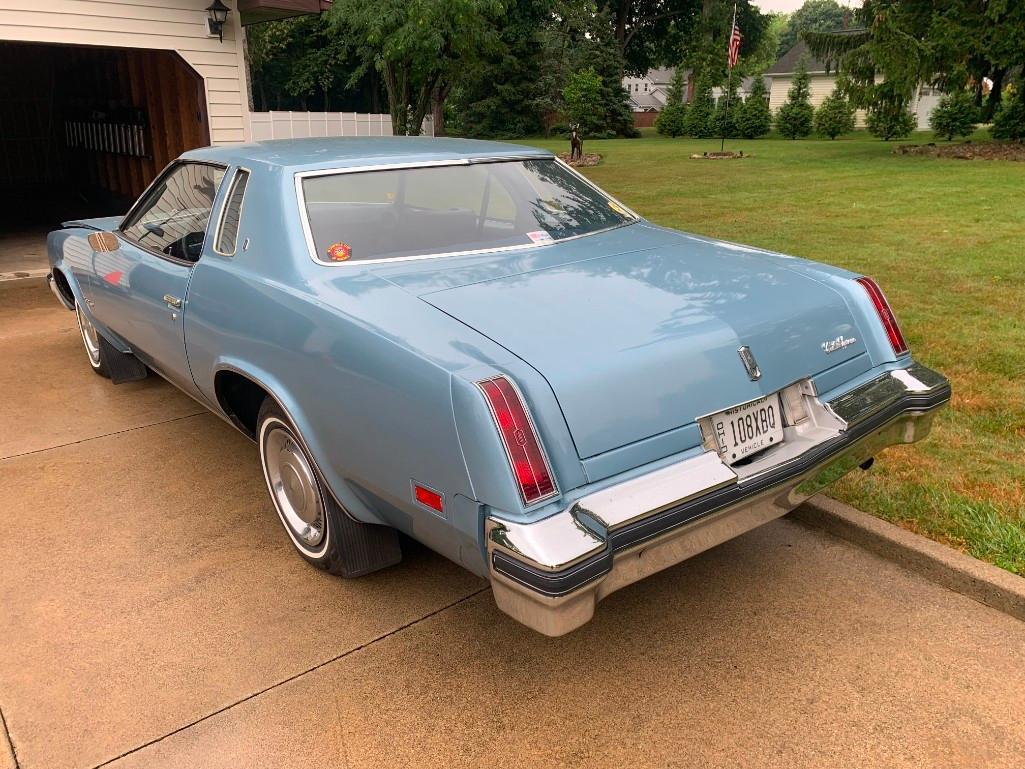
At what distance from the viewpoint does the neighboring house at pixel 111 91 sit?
345 inches

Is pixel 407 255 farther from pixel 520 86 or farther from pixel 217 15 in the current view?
pixel 520 86

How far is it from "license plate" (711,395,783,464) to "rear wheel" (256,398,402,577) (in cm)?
131

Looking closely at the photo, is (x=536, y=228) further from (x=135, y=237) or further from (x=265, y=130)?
(x=265, y=130)

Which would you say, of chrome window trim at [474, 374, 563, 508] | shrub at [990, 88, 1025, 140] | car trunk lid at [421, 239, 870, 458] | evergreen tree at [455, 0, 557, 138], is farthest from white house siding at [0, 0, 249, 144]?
evergreen tree at [455, 0, 557, 138]

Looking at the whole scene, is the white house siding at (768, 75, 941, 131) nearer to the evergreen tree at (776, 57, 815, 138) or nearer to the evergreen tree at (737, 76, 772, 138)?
the evergreen tree at (776, 57, 815, 138)

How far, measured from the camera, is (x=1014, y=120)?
21.1 m

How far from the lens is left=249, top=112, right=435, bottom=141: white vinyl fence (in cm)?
1075

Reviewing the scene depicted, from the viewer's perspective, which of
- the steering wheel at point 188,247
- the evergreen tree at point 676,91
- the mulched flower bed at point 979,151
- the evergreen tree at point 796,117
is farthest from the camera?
the evergreen tree at point 676,91

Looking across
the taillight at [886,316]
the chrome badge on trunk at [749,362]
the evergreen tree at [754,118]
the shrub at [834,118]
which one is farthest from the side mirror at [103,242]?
the evergreen tree at [754,118]

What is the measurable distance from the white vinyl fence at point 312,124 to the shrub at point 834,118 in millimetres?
26397

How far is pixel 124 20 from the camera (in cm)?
889

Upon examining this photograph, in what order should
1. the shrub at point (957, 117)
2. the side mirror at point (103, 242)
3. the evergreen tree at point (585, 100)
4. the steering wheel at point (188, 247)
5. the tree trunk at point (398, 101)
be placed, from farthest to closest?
1. the evergreen tree at point (585, 100)
2. the shrub at point (957, 117)
3. the tree trunk at point (398, 101)
4. the side mirror at point (103, 242)
5. the steering wheel at point (188, 247)

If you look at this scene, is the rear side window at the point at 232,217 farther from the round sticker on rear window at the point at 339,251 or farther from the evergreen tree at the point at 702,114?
the evergreen tree at the point at 702,114

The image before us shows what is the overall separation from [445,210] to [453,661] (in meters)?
1.86
